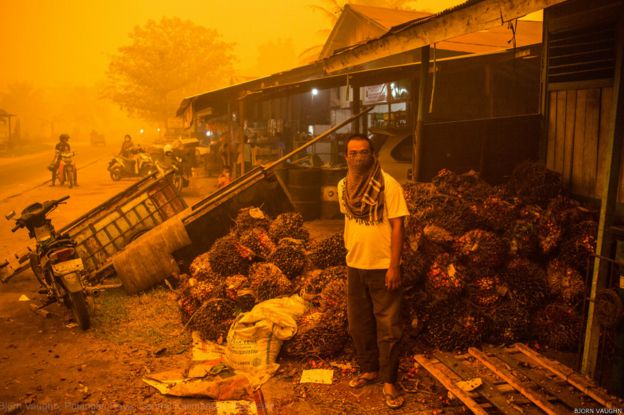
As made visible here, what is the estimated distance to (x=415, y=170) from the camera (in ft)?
23.8

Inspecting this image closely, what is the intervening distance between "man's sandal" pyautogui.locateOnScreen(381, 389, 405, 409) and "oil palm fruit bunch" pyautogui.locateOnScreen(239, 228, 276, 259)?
2869mm

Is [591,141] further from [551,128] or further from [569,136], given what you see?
[551,128]

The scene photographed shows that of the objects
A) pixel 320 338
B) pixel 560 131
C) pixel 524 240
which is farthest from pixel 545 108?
pixel 320 338

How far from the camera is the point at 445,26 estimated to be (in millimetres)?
5539

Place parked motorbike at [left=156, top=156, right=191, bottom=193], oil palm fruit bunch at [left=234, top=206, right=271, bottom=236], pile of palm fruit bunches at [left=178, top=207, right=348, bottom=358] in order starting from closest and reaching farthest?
pile of palm fruit bunches at [left=178, top=207, right=348, bottom=358], oil palm fruit bunch at [left=234, top=206, right=271, bottom=236], parked motorbike at [left=156, top=156, right=191, bottom=193]

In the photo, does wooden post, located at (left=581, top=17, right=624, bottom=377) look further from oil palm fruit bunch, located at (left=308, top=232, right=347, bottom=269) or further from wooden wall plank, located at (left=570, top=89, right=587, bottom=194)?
oil palm fruit bunch, located at (left=308, top=232, right=347, bottom=269)

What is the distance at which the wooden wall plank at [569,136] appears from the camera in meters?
6.15

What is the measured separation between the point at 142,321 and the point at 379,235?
140 inches

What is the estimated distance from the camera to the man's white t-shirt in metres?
3.85

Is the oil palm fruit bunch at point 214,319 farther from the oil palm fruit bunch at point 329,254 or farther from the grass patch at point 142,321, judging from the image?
the oil palm fruit bunch at point 329,254

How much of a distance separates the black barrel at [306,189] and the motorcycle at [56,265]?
4843mm

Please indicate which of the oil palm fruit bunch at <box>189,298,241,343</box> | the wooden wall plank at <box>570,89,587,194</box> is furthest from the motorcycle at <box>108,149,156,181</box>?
the wooden wall plank at <box>570,89,587,194</box>

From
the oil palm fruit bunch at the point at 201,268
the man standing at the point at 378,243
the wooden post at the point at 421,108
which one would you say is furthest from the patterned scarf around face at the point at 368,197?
the wooden post at the point at 421,108

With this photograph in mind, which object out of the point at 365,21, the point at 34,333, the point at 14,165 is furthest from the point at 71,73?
the point at 34,333
